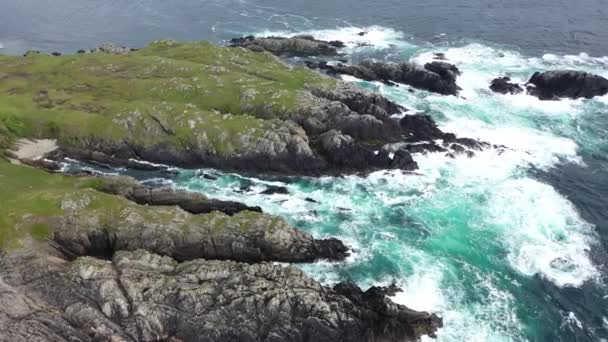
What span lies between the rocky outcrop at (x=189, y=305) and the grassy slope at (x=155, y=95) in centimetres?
3482

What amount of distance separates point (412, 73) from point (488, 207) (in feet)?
163

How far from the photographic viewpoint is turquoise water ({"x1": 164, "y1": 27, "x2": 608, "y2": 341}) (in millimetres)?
62656

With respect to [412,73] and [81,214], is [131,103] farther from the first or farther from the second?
[412,73]

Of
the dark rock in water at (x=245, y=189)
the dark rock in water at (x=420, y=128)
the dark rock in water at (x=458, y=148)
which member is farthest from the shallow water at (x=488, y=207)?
the dark rock in water at (x=420, y=128)

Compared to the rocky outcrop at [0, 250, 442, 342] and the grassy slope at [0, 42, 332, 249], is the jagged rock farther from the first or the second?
the rocky outcrop at [0, 250, 442, 342]

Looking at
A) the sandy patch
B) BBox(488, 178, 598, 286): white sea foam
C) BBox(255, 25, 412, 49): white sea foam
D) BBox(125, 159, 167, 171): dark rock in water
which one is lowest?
BBox(488, 178, 598, 286): white sea foam

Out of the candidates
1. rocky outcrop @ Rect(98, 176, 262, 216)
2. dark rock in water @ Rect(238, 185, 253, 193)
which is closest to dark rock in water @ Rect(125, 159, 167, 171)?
rocky outcrop @ Rect(98, 176, 262, 216)

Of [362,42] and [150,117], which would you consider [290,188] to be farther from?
[362,42]

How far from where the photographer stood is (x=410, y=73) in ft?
398

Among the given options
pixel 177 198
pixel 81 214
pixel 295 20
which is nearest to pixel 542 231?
pixel 177 198

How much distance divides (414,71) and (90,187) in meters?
76.8

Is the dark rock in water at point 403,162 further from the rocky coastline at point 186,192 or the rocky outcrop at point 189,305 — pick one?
the rocky outcrop at point 189,305

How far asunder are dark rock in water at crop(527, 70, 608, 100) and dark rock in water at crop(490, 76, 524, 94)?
271cm

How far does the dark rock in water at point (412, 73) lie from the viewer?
11762 centimetres
